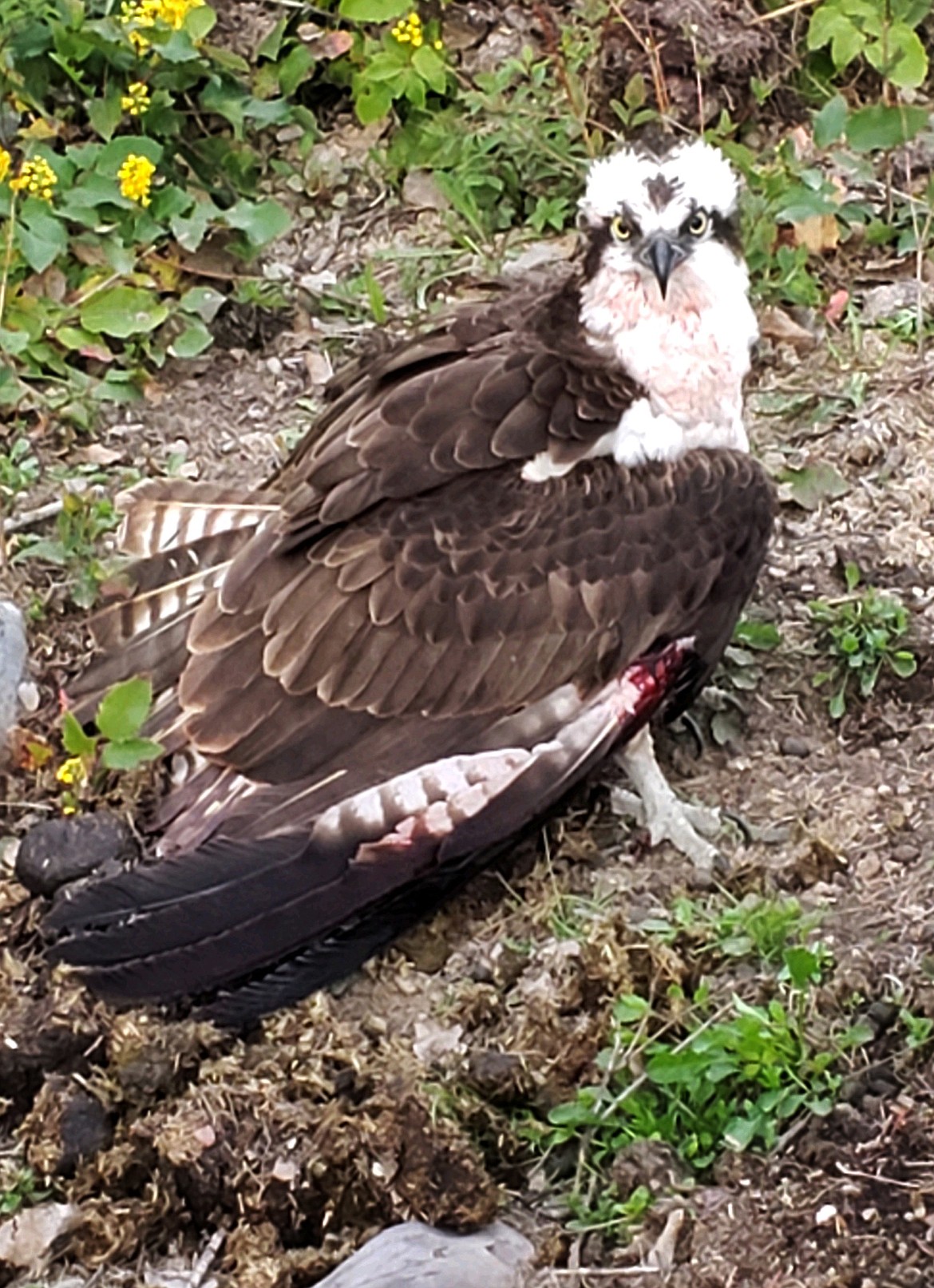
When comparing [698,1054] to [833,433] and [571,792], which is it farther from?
[833,433]

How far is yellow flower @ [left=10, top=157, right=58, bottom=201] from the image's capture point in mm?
5746

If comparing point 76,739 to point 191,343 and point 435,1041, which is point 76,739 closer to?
point 435,1041

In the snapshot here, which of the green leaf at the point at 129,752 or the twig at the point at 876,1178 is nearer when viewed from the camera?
the twig at the point at 876,1178

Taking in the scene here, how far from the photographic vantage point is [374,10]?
6293 millimetres

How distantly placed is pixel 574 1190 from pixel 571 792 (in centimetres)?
96

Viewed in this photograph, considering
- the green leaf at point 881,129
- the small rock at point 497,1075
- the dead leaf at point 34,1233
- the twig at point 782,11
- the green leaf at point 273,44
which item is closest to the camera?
the dead leaf at point 34,1233

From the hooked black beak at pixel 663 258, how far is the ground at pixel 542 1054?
0.90m

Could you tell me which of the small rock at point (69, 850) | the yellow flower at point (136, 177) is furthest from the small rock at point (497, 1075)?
the yellow flower at point (136, 177)

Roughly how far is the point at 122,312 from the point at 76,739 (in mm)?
1617

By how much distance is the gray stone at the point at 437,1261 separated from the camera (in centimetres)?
367

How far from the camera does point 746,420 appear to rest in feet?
18.5

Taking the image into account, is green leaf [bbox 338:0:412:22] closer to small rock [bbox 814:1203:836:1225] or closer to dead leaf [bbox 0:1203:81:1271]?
dead leaf [bbox 0:1203:81:1271]

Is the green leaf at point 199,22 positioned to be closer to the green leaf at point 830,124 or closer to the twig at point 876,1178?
the green leaf at point 830,124

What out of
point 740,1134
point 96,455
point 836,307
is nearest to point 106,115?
point 96,455
